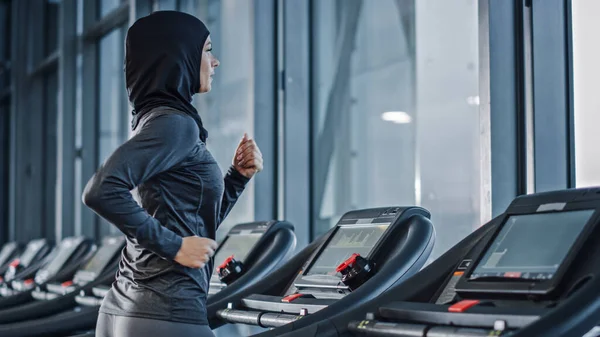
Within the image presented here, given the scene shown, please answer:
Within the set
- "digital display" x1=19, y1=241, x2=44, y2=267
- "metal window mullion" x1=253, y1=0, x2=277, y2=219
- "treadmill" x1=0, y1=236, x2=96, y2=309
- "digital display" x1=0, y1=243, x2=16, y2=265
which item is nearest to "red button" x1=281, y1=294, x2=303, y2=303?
"metal window mullion" x1=253, y1=0, x2=277, y2=219

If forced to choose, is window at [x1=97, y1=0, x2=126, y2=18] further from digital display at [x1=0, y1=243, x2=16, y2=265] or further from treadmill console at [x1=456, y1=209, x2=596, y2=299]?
treadmill console at [x1=456, y1=209, x2=596, y2=299]

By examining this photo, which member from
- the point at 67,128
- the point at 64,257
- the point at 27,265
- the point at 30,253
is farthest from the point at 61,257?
the point at 67,128

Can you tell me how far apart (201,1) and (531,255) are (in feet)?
12.6

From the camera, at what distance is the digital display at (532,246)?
6.07 ft

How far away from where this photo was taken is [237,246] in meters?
3.40

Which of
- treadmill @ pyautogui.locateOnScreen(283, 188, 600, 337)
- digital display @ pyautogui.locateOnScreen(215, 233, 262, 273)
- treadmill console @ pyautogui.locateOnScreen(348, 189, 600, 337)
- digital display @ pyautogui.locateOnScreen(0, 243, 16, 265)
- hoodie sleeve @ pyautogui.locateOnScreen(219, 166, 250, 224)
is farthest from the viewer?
digital display @ pyautogui.locateOnScreen(0, 243, 16, 265)

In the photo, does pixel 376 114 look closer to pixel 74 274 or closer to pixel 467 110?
pixel 467 110

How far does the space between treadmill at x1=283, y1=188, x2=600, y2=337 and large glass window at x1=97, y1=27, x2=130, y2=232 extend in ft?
16.4

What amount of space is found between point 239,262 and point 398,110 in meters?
0.98

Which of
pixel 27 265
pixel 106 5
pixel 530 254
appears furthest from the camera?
pixel 106 5

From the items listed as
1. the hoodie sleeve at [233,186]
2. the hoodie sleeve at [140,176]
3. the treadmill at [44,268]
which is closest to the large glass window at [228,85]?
the treadmill at [44,268]

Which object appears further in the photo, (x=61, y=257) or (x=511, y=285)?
(x=61, y=257)

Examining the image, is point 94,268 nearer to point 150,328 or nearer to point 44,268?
point 44,268

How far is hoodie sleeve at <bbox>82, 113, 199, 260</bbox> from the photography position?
1.76 m
